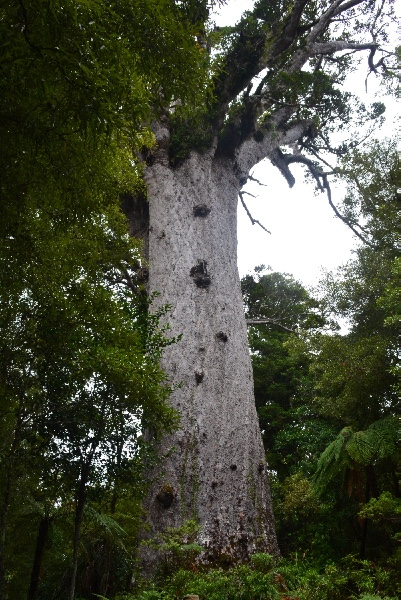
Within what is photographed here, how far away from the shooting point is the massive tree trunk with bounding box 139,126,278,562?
484 centimetres

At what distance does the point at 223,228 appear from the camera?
755cm

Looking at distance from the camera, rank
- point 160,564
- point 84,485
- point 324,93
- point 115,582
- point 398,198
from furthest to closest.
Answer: point 324,93, point 398,198, point 115,582, point 160,564, point 84,485

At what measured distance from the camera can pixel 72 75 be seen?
238 cm

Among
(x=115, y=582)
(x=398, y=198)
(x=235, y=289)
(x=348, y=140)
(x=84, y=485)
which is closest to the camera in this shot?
(x=84, y=485)

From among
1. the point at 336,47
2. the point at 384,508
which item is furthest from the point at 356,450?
the point at 336,47

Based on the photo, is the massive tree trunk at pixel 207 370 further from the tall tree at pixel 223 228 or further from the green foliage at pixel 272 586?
the green foliage at pixel 272 586

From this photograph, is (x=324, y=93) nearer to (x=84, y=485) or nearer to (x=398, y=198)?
(x=398, y=198)

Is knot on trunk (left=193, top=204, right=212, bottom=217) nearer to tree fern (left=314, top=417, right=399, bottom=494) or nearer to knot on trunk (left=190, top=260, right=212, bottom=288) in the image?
knot on trunk (left=190, top=260, right=212, bottom=288)

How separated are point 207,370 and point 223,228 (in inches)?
102

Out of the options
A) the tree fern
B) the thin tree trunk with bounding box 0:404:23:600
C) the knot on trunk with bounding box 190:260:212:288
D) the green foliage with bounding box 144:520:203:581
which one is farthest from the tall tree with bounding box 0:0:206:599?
the tree fern

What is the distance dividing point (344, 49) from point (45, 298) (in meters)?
9.94

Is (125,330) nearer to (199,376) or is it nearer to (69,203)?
(69,203)

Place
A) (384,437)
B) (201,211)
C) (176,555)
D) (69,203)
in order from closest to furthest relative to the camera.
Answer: (69,203)
(176,555)
(384,437)
(201,211)

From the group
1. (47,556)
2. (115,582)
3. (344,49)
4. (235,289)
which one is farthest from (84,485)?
(344,49)
